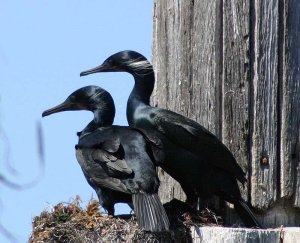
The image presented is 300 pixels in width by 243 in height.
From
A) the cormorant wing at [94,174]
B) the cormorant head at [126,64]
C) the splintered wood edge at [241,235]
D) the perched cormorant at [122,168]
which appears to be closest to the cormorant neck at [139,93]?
the cormorant head at [126,64]

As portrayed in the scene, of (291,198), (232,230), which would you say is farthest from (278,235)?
(291,198)

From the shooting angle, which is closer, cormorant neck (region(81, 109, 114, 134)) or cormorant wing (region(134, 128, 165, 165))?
cormorant wing (region(134, 128, 165, 165))

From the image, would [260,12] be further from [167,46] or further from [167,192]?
[167,192]

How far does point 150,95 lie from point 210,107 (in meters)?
0.48

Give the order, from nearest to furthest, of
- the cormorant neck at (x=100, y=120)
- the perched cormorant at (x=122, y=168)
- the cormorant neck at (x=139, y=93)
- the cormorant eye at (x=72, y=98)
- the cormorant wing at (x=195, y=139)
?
the perched cormorant at (x=122, y=168)
the cormorant wing at (x=195, y=139)
the cormorant neck at (x=139, y=93)
the cormorant neck at (x=100, y=120)
the cormorant eye at (x=72, y=98)

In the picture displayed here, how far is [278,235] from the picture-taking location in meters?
7.18

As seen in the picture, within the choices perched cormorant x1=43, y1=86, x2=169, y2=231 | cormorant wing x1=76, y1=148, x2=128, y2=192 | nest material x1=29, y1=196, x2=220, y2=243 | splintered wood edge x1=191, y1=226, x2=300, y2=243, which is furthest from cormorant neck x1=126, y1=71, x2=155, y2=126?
splintered wood edge x1=191, y1=226, x2=300, y2=243

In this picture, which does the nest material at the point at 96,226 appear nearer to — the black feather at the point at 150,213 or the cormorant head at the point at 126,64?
the black feather at the point at 150,213

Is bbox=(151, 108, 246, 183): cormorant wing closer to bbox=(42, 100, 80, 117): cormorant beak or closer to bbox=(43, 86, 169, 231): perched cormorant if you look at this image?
bbox=(43, 86, 169, 231): perched cormorant

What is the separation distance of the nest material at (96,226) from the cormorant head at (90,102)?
823 mm

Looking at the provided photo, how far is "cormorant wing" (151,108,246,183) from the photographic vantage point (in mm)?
7824

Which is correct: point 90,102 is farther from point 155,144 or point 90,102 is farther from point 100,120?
point 155,144

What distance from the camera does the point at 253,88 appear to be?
804 centimetres

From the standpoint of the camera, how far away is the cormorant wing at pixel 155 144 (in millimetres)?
7961
